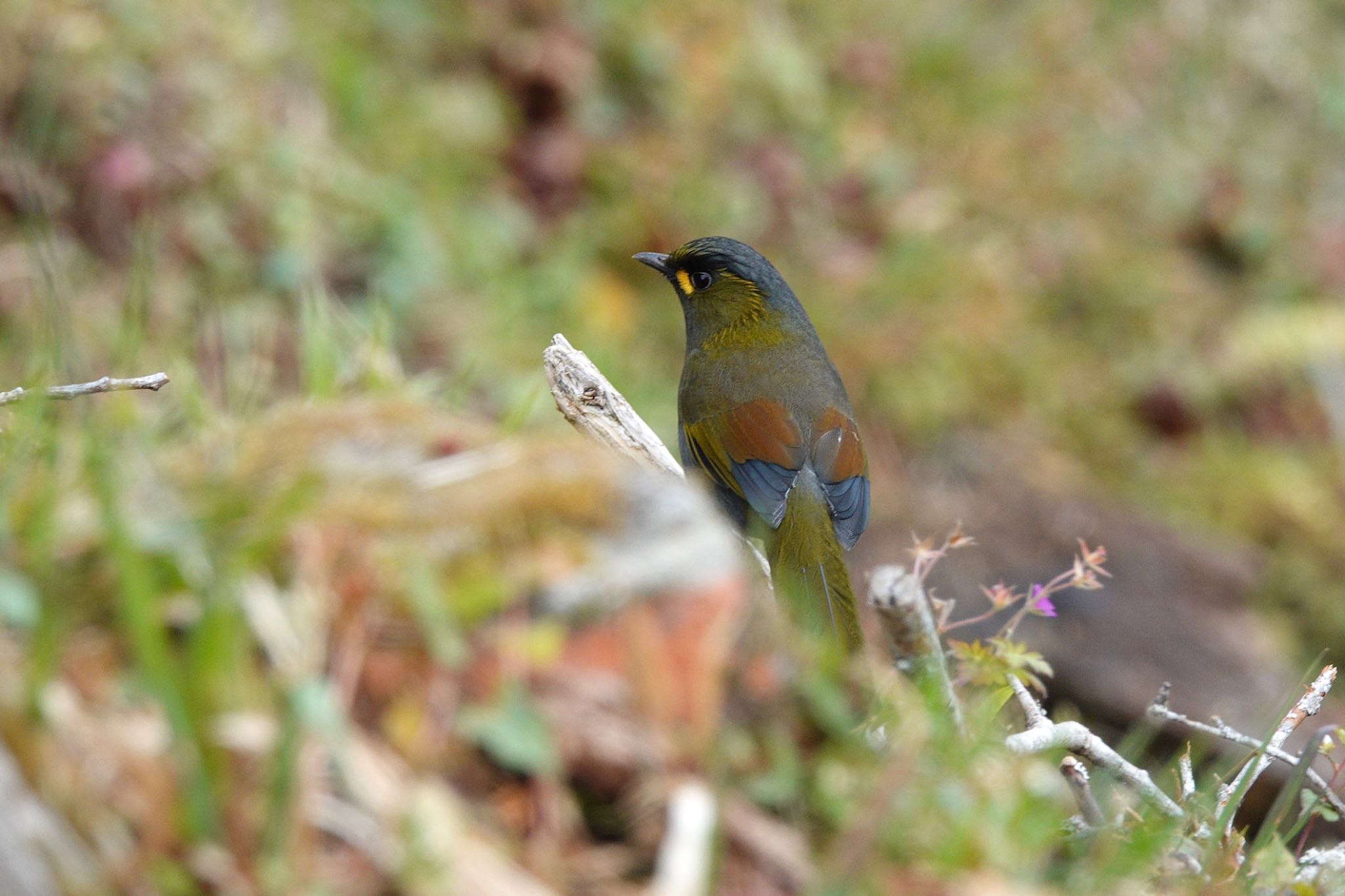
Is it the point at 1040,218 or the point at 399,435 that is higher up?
the point at 399,435

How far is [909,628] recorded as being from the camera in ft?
6.88

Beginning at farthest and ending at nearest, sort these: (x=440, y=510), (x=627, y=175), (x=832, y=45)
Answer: (x=832, y=45), (x=627, y=175), (x=440, y=510)

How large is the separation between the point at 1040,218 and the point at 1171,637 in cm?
379

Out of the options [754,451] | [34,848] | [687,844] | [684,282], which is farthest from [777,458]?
[34,848]

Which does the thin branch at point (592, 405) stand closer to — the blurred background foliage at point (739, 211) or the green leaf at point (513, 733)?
the blurred background foliage at point (739, 211)

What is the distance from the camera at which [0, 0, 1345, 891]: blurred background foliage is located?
6.23 metres

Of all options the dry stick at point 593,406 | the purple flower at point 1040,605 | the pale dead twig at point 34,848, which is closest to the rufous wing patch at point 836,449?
the dry stick at point 593,406

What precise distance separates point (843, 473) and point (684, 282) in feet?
3.47

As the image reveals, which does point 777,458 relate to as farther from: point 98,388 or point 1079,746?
point 98,388

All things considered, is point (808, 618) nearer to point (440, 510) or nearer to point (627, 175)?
point (440, 510)

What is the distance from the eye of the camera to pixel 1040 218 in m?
10.1

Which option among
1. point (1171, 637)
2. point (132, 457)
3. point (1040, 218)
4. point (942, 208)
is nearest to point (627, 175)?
point (942, 208)

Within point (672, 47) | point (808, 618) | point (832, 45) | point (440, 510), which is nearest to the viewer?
point (440, 510)

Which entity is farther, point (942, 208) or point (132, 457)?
point (942, 208)
